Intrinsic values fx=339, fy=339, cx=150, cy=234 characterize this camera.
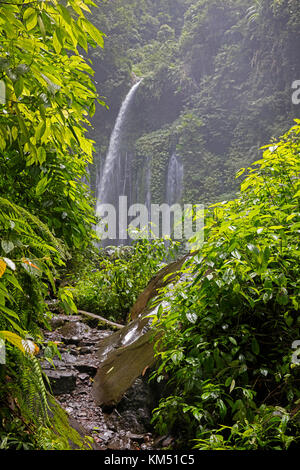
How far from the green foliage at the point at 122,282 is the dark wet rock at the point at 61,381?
7.25 feet

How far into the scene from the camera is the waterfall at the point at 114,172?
20.8 m

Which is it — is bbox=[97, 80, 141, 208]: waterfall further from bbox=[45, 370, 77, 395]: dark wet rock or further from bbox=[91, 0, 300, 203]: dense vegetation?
bbox=[45, 370, 77, 395]: dark wet rock

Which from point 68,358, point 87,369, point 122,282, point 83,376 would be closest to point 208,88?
point 122,282

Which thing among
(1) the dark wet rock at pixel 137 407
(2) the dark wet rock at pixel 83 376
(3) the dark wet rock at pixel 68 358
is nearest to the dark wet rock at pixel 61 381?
(2) the dark wet rock at pixel 83 376

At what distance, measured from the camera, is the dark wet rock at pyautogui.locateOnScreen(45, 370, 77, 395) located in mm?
2676

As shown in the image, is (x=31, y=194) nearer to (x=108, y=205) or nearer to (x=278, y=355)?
(x=278, y=355)

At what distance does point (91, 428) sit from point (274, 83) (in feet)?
66.2

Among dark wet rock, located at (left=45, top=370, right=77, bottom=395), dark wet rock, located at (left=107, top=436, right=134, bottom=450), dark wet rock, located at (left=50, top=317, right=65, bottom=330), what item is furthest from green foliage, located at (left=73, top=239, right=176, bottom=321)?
dark wet rock, located at (left=107, top=436, right=134, bottom=450)

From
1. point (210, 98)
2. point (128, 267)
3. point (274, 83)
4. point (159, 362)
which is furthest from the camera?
point (210, 98)

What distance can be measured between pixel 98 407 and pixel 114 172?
19.6 m

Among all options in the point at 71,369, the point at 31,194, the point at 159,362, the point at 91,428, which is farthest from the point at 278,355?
the point at 71,369

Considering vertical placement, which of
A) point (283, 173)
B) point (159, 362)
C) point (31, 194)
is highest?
point (283, 173)

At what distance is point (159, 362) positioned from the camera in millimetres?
2336

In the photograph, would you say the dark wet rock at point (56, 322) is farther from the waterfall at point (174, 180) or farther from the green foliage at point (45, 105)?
the waterfall at point (174, 180)
